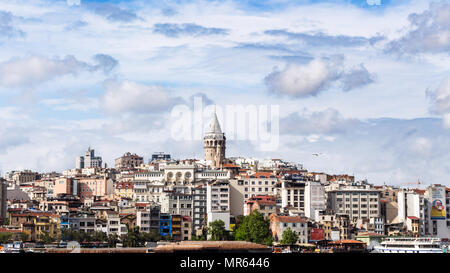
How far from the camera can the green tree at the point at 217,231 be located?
75688 millimetres

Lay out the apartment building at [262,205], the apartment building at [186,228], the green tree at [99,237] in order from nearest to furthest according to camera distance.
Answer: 1. the green tree at [99,237]
2. the apartment building at [186,228]
3. the apartment building at [262,205]

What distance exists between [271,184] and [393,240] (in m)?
21.1

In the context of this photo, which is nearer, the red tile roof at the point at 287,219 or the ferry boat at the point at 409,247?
the ferry boat at the point at 409,247

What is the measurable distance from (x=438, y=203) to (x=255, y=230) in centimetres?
2213

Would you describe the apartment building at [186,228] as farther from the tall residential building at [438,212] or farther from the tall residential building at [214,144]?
the tall residential building at [214,144]

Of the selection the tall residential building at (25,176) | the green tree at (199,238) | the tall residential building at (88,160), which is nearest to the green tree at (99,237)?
the green tree at (199,238)

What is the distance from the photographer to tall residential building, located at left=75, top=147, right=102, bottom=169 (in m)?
176

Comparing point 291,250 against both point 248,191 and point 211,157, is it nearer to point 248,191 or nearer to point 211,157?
point 248,191

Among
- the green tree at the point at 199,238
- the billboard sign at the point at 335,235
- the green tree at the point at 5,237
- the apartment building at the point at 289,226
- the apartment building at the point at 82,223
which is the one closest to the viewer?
the green tree at the point at 5,237

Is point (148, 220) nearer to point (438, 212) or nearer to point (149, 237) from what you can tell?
point (149, 237)

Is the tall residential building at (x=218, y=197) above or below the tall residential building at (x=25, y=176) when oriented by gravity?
below

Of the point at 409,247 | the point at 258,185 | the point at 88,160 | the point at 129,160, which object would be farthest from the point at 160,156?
the point at 409,247

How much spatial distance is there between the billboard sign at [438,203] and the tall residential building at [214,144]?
30494 millimetres

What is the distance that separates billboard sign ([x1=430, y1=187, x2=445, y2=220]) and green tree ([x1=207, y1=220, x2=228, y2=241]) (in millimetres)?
21360
